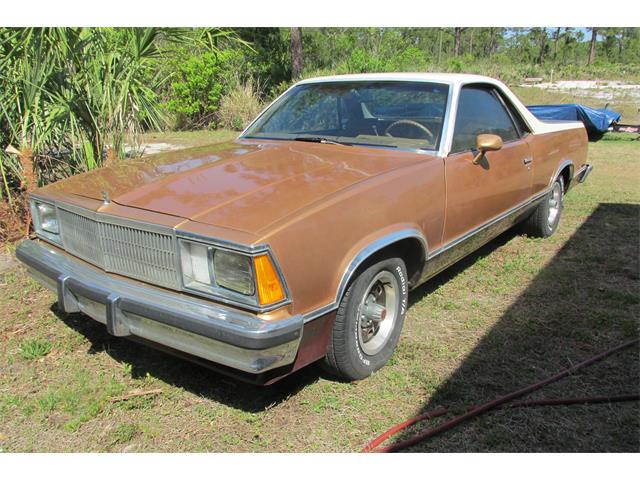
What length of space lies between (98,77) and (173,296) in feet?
12.1

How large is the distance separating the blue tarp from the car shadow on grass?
26.4 ft

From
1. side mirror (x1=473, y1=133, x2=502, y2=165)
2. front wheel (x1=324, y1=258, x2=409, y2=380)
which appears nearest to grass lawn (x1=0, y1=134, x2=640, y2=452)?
front wheel (x1=324, y1=258, x2=409, y2=380)

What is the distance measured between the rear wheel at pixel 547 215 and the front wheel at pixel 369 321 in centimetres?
252

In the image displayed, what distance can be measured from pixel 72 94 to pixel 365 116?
3209 millimetres

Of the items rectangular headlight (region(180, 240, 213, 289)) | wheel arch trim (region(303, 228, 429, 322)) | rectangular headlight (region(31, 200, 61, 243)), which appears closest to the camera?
rectangular headlight (region(180, 240, 213, 289))

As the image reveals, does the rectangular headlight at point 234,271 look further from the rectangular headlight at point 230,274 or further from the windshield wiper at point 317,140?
the windshield wiper at point 317,140

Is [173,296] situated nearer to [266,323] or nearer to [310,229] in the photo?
[266,323]

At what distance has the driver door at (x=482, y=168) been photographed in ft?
11.0

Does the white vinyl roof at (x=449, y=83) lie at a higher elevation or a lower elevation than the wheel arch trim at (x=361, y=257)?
higher

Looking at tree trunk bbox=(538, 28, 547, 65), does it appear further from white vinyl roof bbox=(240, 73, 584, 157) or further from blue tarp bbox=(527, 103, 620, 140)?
white vinyl roof bbox=(240, 73, 584, 157)

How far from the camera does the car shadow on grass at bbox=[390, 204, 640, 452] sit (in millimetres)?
2441

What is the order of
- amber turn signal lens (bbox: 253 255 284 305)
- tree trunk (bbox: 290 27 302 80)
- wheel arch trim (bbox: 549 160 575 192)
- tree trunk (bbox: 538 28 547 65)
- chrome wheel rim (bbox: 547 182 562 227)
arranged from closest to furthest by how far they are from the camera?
amber turn signal lens (bbox: 253 255 284 305)
wheel arch trim (bbox: 549 160 575 192)
chrome wheel rim (bbox: 547 182 562 227)
tree trunk (bbox: 290 27 302 80)
tree trunk (bbox: 538 28 547 65)

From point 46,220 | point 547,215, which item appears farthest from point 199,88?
point 46,220

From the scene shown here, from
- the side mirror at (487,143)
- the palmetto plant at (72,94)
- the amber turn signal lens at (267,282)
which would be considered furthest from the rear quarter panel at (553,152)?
the palmetto plant at (72,94)
